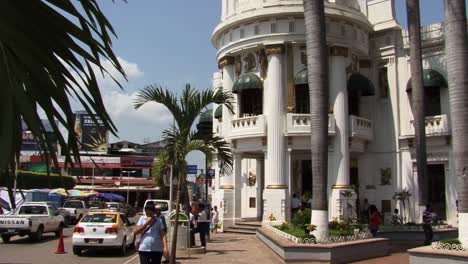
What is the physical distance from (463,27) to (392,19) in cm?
1686

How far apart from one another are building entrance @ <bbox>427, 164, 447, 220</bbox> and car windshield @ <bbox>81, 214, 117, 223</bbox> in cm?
1689

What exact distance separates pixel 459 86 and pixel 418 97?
11.0 metres

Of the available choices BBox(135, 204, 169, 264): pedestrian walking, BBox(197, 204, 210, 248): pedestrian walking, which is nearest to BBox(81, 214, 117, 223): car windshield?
BBox(197, 204, 210, 248): pedestrian walking

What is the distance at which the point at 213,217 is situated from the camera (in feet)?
95.5

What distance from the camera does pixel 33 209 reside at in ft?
82.8

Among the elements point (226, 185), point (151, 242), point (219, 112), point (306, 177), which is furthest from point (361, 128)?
point (151, 242)

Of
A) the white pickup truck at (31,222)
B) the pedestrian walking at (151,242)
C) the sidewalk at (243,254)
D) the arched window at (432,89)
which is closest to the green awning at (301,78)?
the arched window at (432,89)

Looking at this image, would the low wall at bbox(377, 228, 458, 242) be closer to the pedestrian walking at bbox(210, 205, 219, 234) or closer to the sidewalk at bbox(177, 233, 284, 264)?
the sidewalk at bbox(177, 233, 284, 264)

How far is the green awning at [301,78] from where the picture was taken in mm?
26656

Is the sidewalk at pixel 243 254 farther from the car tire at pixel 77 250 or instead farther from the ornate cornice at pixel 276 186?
the car tire at pixel 77 250

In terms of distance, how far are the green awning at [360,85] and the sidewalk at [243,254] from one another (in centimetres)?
896

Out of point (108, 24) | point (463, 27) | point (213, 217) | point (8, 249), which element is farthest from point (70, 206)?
point (108, 24)

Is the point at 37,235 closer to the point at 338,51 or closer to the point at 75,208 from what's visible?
the point at 75,208

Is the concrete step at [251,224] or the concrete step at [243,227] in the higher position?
the concrete step at [251,224]
